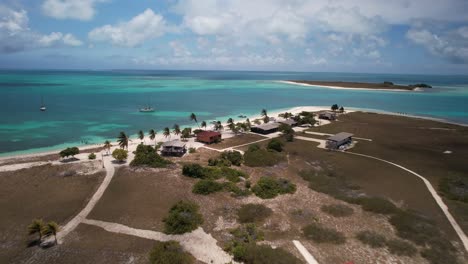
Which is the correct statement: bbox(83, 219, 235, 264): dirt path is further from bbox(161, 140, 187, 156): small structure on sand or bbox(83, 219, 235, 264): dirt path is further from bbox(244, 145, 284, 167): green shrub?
bbox(161, 140, 187, 156): small structure on sand

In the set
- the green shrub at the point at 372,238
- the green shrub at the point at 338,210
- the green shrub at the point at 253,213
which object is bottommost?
the green shrub at the point at 372,238

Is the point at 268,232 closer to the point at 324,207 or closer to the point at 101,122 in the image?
the point at 324,207

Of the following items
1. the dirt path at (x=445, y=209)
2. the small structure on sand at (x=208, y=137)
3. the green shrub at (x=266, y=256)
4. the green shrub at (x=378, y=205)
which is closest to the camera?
the green shrub at (x=266, y=256)

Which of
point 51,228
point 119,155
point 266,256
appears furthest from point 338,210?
point 119,155

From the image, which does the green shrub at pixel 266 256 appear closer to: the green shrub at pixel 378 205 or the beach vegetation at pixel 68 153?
the green shrub at pixel 378 205

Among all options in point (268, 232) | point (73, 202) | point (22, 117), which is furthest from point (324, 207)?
point (22, 117)

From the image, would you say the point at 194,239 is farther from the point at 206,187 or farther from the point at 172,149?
the point at 172,149

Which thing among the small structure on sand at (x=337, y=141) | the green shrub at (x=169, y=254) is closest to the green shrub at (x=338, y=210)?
the green shrub at (x=169, y=254)
